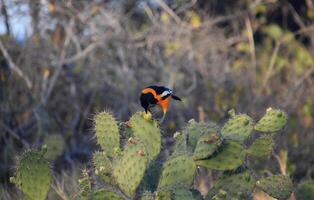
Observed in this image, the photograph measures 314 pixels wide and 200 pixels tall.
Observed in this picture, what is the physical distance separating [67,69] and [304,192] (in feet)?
15.6

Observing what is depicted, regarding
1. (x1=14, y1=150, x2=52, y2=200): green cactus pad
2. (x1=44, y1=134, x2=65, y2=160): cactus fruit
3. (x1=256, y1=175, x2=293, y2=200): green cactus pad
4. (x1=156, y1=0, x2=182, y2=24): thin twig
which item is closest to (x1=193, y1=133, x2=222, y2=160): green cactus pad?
(x1=256, y1=175, x2=293, y2=200): green cactus pad

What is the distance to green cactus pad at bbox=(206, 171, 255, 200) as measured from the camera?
399 centimetres

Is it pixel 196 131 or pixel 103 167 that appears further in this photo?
pixel 196 131

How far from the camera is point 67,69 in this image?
8734mm

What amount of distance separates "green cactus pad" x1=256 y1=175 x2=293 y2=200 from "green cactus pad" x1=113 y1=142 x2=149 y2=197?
0.78 metres

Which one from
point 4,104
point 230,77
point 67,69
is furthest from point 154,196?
point 230,77

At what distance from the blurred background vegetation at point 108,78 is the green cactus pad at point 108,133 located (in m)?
2.93

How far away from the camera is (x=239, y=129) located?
4.11m

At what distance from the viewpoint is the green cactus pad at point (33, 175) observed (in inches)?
155

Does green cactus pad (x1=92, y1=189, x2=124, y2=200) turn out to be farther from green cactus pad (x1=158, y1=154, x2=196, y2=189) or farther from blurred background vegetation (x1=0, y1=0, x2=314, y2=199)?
blurred background vegetation (x1=0, y1=0, x2=314, y2=199)

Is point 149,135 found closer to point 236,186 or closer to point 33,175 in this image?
point 236,186

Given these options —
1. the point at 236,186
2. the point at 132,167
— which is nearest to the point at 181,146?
the point at 236,186

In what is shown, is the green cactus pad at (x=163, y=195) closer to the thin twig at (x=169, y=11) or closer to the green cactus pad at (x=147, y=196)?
the green cactus pad at (x=147, y=196)

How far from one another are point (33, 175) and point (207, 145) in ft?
3.17
